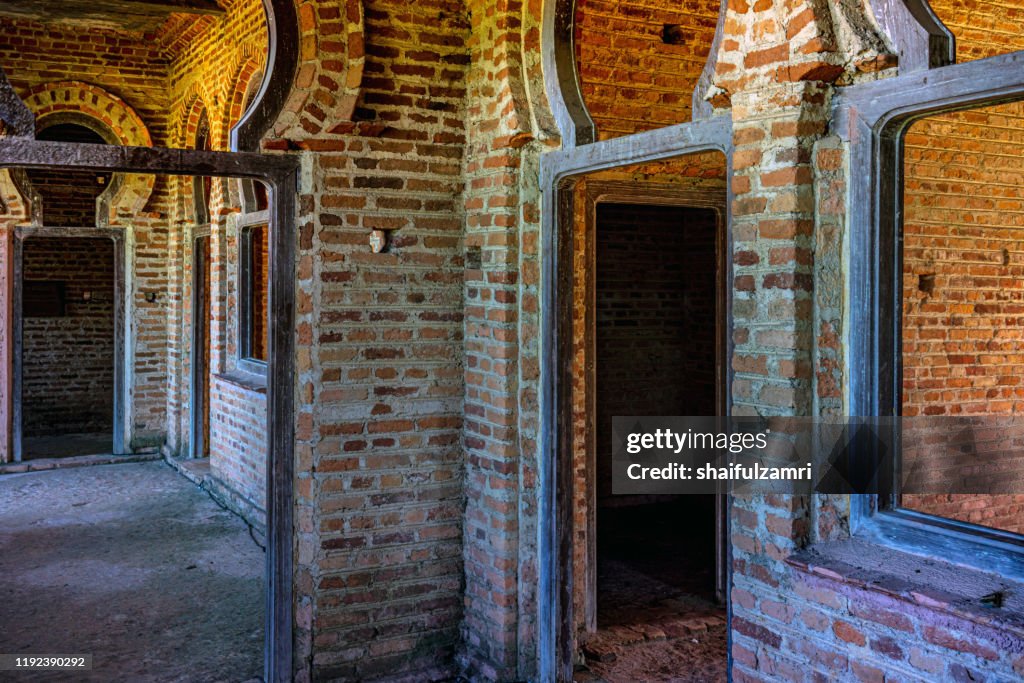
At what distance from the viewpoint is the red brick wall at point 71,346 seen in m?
12.5

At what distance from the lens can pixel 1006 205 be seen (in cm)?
612

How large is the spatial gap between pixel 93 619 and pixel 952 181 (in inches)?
236

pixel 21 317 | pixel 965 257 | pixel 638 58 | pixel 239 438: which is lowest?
pixel 239 438

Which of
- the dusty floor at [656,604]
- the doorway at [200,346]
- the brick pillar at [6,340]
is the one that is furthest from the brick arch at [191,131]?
the dusty floor at [656,604]

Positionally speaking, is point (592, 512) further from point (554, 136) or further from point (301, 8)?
point (301, 8)

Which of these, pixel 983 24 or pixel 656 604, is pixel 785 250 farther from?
pixel 983 24

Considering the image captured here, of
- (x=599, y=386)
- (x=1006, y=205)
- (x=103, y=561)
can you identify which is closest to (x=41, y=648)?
(x=103, y=561)

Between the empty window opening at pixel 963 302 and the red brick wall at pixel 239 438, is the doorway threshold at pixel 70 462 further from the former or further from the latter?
the empty window opening at pixel 963 302

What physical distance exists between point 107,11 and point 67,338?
18.5ft

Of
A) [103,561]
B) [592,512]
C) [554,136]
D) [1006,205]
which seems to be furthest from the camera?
[103,561]

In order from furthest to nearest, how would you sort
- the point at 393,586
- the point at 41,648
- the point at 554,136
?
the point at 41,648
the point at 393,586
the point at 554,136

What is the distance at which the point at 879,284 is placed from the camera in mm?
2955

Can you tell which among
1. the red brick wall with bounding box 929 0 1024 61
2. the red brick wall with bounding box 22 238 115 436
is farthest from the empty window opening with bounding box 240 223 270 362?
the red brick wall with bounding box 929 0 1024 61

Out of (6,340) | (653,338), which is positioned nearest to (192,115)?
(6,340)
